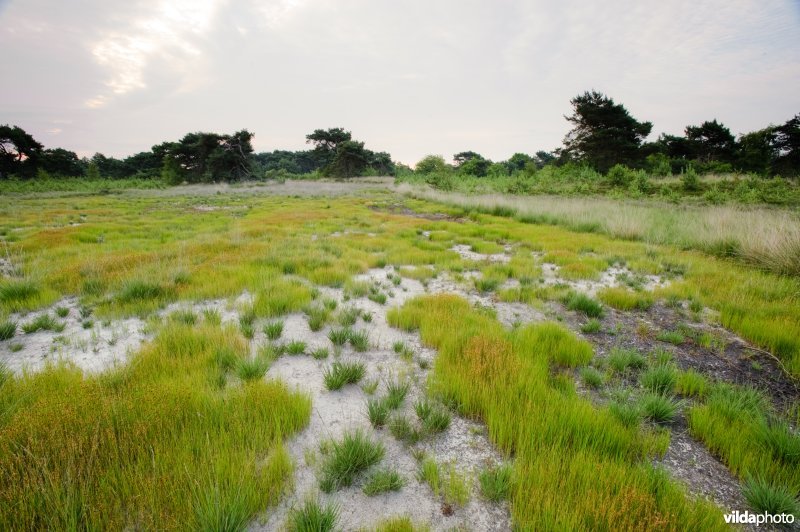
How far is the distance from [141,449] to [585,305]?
248 inches

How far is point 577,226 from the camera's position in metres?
14.1

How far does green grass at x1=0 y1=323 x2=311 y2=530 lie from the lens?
1666 millimetres

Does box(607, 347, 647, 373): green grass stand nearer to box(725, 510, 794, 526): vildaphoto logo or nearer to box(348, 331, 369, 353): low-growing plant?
box(725, 510, 794, 526): vildaphoto logo

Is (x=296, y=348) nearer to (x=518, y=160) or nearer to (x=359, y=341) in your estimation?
(x=359, y=341)

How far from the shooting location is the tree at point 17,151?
51.0 meters

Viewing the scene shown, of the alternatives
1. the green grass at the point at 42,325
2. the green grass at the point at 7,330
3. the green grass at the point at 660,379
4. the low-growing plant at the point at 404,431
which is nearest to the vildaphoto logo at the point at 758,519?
the green grass at the point at 660,379

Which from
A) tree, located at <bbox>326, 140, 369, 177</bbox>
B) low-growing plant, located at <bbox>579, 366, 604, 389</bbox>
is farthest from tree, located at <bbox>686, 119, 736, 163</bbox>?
low-growing plant, located at <bbox>579, 366, 604, 389</bbox>

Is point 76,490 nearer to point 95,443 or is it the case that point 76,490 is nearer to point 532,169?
point 95,443

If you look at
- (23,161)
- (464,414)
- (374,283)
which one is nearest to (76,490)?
(464,414)

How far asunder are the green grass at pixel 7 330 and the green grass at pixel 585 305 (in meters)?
8.69

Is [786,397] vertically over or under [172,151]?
under

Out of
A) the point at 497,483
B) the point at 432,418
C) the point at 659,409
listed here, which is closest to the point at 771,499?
the point at 659,409

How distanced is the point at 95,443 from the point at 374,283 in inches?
200

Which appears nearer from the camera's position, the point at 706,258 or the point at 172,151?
the point at 706,258
